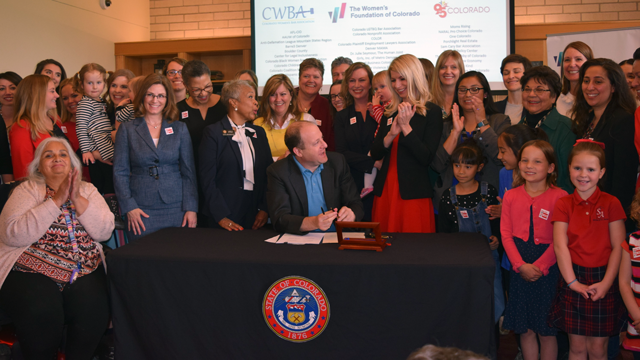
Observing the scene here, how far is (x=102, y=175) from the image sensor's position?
339cm

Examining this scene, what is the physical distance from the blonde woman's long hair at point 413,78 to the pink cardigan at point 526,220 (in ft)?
2.63

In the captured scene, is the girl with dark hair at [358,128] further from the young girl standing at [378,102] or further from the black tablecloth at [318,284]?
the black tablecloth at [318,284]

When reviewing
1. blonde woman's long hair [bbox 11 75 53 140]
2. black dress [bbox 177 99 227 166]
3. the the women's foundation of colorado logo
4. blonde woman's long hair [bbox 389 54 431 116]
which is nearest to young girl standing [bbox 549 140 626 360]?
blonde woman's long hair [bbox 389 54 431 116]

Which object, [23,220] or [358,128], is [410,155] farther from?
[23,220]

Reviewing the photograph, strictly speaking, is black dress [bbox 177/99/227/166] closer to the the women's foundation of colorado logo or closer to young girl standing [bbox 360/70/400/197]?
young girl standing [bbox 360/70/400/197]

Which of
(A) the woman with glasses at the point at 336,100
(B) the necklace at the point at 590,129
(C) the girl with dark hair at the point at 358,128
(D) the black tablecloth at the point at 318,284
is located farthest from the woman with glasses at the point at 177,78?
(B) the necklace at the point at 590,129

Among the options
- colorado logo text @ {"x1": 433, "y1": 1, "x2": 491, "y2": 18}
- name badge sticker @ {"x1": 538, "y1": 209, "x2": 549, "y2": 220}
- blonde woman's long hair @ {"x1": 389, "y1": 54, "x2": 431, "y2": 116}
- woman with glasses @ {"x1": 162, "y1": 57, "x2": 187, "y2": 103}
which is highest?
colorado logo text @ {"x1": 433, "y1": 1, "x2": 491, "y2": 18}

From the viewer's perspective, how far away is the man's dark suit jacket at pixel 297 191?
245 cm

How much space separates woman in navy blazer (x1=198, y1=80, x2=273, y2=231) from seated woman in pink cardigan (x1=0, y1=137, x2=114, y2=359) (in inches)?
24.6

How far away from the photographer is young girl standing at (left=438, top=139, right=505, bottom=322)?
251 cm

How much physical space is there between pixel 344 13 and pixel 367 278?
480cm

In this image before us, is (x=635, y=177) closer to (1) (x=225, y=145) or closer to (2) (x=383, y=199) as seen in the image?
(2) (x=383, y=199)

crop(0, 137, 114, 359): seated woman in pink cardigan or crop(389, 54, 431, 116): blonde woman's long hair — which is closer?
crop(0, 137, 114, 359): seated woman in pink cardigan

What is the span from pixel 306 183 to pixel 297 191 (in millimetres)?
87
